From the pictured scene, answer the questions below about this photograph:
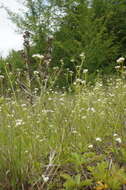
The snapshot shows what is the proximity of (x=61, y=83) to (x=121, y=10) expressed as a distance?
14.5 feet

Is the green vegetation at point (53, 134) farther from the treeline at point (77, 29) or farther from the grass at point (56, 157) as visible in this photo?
the treeline at point (77, 29)

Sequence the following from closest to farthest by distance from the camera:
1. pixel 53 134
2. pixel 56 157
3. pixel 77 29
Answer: pixel 56 157 → pixel 53 134 → pixel 77 29

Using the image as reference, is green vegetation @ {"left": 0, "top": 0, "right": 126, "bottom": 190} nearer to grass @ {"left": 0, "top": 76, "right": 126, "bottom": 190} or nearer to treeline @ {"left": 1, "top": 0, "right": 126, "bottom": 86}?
grass @ {"left": 0, "top": 76, "right": 126, "bottom": 190}

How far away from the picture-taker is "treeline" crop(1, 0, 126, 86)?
33.0 ft

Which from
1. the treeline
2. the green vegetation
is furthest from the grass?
the treeline

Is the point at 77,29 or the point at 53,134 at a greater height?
→ the point at 77,29

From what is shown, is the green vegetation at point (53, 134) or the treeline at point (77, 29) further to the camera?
the treeline at point (77, 29)

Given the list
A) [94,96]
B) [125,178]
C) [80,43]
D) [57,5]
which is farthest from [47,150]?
[57,5]

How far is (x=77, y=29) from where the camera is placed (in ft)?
35.0

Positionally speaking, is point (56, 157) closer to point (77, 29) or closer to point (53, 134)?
point (53, 134)

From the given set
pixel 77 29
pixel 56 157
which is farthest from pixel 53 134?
pixel 77 29

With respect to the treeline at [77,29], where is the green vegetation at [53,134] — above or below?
below

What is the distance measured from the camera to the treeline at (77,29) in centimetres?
1006

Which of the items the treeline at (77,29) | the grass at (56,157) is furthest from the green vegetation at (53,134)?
the treeline at (77,29)
